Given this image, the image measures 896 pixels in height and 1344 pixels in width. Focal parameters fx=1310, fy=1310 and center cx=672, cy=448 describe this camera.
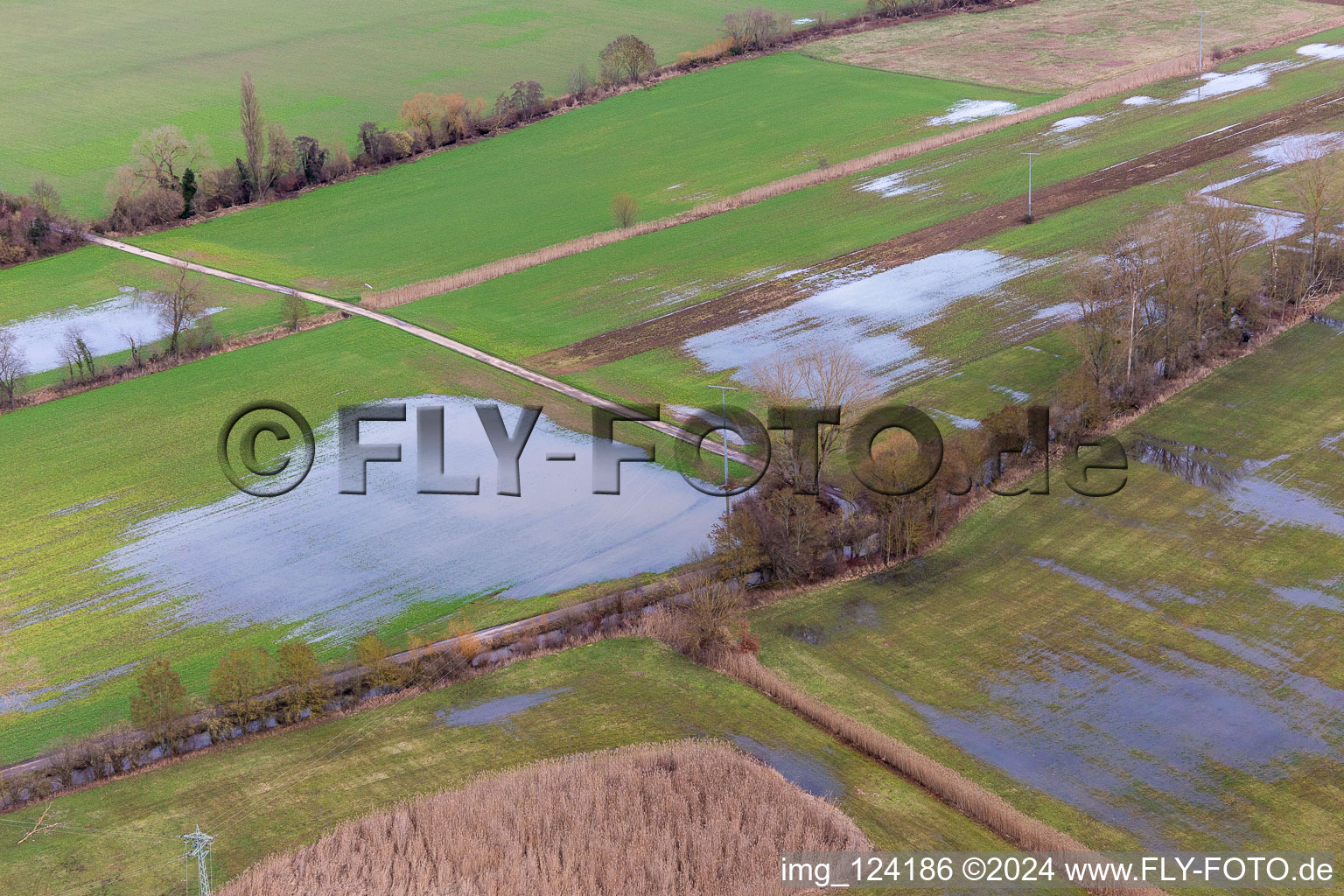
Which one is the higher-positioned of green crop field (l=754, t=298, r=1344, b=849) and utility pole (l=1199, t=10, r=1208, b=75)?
utility pole (l=1199, t=10, r=1208, b=75)

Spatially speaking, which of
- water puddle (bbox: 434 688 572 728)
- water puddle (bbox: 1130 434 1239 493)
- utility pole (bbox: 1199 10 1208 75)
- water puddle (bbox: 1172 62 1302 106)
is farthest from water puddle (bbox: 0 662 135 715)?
utility pole (bbox: 1199 10 1208 75)

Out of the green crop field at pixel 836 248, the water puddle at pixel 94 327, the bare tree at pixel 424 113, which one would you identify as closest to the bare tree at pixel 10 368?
the water puddle at pixel 94 327

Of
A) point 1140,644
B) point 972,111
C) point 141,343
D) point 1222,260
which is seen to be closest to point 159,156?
point 141,343

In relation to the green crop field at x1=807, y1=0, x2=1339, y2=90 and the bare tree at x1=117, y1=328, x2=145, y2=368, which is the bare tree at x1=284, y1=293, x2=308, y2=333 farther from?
the green crop field at x1=807, y1=0, x2=1339, y2=90

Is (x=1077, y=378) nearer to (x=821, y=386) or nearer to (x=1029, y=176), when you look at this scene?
(x=821, y=386)

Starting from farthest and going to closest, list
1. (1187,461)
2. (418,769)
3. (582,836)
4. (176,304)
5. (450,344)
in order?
1. (176,304)
2. (450,344)
3. (1187,461)
4. (418,769)
5. (582,836)

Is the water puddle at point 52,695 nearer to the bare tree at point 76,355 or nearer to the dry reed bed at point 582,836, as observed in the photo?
the dry reed bed at point 582,836
